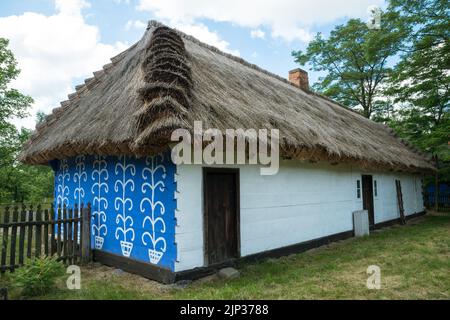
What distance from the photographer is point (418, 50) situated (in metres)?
12.9

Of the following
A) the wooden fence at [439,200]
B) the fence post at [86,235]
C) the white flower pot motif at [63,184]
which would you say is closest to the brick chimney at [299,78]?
the white flower pot motif at [63,184]

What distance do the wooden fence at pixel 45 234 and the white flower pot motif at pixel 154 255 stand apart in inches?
67.4

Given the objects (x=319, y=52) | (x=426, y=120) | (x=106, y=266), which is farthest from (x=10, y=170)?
(x=426, y=120)

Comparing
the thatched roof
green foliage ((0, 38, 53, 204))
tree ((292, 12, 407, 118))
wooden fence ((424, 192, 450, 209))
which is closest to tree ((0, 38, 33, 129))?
green foliage ((0, 38, 53, 204))

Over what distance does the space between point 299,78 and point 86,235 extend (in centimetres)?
1069

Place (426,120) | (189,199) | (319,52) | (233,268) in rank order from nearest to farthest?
(189,199) → (233,268) → (426,120) → (319,52)

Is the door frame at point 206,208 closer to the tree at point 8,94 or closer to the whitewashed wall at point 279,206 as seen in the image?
the whitewashed wall at point 279,206

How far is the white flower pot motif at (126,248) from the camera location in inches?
226

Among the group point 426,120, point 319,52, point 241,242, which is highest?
point 319,52

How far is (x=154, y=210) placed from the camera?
5293 mm

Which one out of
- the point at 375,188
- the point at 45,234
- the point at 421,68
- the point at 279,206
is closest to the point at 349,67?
the point at 421,68

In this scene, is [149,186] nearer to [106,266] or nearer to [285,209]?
[106,266]

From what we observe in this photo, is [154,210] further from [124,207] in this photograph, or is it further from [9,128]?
[9,128]

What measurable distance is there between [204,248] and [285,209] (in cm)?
251
